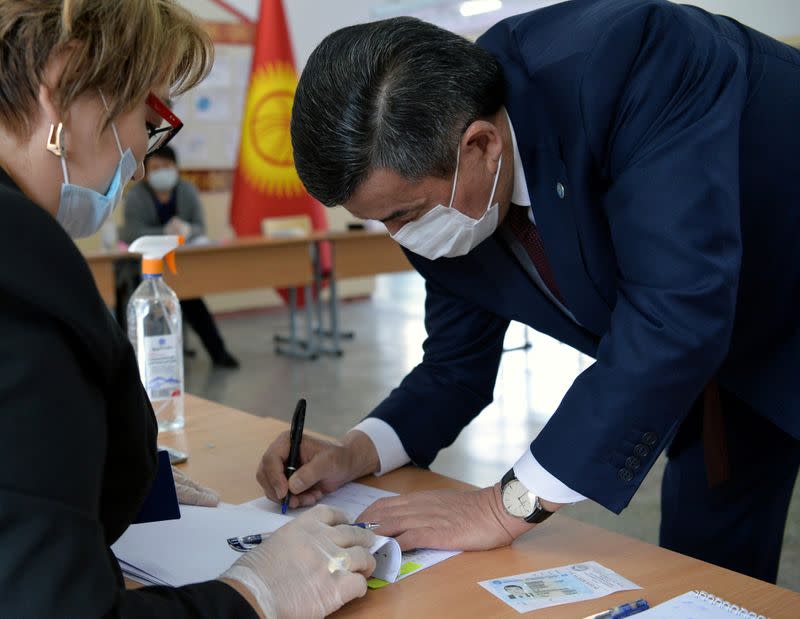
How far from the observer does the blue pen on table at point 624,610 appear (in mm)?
846

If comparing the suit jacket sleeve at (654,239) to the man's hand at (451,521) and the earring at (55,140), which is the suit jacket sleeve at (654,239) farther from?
the earring at (55,140)

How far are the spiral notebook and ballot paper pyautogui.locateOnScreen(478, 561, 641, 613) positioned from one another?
0.18 ft

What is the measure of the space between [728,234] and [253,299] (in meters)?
6.81

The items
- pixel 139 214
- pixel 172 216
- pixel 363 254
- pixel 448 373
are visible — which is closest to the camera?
pixel 448 373

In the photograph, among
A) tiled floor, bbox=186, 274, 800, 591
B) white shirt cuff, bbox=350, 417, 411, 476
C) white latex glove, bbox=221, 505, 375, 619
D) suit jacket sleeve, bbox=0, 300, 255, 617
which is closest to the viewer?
suit jacket sleeve, bbox=0, 300, 255, 617

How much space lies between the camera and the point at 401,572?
98cm

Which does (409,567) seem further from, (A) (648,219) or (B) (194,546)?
(A) (648,219)

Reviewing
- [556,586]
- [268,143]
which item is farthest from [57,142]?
[268,143]

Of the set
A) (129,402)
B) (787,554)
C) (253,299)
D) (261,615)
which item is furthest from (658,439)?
(253,299)

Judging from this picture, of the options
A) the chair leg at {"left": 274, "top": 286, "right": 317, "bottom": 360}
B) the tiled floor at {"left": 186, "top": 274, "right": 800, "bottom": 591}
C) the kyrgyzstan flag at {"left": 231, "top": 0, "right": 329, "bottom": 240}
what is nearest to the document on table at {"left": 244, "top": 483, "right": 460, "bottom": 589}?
the tiled floor at {"left": 186, "top": 274, "right": 800, "bottom": 591}

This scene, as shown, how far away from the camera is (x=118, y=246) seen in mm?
5422

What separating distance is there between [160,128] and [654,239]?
1.85 feet

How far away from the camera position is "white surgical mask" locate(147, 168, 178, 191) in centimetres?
555

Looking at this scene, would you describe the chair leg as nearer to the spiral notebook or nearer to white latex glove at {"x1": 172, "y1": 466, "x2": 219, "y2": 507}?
white latex glove at {"x1": 172, "y1": 466, "x2": 219, "y2": 507}
